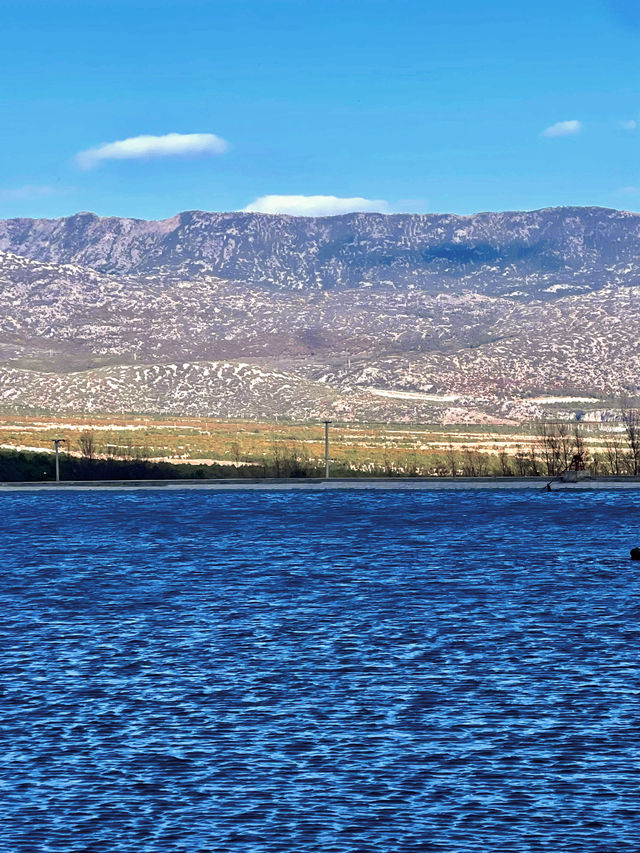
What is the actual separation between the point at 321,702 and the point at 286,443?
117338mm

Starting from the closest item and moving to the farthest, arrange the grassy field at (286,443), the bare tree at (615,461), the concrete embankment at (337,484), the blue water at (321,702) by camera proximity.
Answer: the blue water at (321,702) < the concrete embankment at (337,484) < the bare tree at (615,461) < the grassy field at (286,443)

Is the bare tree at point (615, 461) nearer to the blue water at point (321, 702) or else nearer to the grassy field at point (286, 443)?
the grassy field at point (286, 443)

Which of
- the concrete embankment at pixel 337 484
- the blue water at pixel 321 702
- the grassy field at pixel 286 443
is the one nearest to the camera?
the blue water at pixel 321 702

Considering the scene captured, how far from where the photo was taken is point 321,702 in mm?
22609

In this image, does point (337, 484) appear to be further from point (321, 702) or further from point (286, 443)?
point (286, 443)

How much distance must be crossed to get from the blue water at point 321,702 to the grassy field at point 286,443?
143ft

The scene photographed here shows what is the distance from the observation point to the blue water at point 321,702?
53.7 ft

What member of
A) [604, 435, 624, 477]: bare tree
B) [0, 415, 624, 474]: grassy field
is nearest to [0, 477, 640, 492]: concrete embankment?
[604, 435, 624, 477]: bare tree

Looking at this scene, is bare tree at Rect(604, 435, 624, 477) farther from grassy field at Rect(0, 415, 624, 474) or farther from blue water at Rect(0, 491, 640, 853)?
blue water at Rect(0, 491, 640, 853)

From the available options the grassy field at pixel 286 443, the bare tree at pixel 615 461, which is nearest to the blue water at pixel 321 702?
the bare tree at pixel 615 461

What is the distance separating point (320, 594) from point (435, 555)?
1097 cm

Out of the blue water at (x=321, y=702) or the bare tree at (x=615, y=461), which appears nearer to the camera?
the blue water at (x=321, y=702)

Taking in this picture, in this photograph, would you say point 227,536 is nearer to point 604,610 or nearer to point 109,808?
point 604,610

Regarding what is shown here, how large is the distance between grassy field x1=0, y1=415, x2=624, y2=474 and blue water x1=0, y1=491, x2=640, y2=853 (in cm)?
4360
